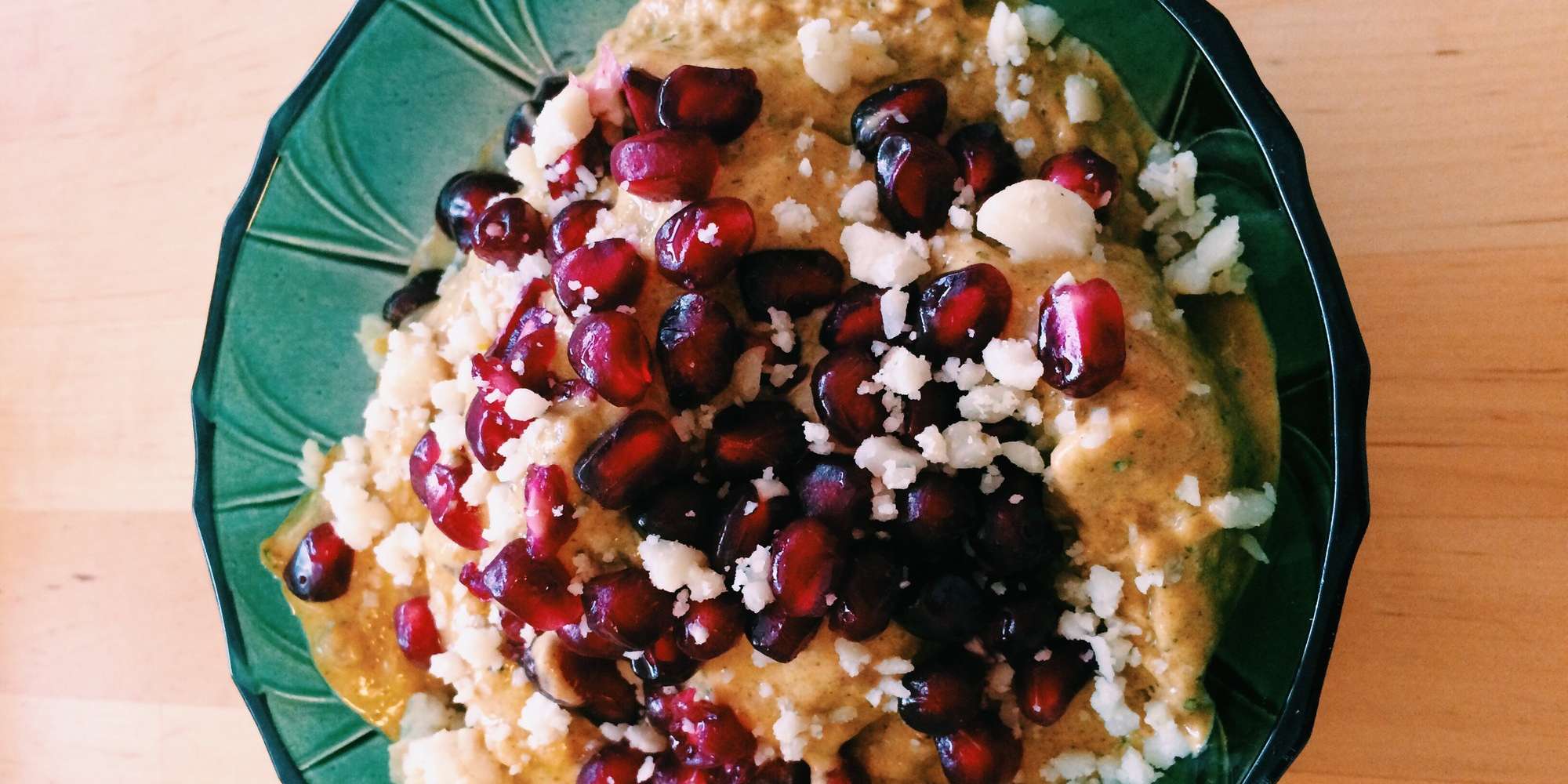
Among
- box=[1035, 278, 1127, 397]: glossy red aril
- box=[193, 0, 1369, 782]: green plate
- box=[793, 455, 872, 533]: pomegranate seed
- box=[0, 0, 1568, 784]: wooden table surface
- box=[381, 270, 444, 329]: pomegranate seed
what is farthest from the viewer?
box=[381, 270, 444, 329]: pomegranate seed

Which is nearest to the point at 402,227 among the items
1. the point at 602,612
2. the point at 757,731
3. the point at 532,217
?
the point at 532,217

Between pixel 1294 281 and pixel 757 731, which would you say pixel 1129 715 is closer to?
pixel 757 731

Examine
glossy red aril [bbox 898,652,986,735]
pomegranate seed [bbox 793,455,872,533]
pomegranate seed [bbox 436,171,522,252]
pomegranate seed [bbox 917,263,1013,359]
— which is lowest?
glossy red aril [bbox 898,652,986,735]

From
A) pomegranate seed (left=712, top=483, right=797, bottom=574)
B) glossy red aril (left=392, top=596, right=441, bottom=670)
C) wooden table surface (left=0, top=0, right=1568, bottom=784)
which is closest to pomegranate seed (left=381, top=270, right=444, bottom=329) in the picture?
glossy red aril (left=392, top=596, right=441, bottom=670)

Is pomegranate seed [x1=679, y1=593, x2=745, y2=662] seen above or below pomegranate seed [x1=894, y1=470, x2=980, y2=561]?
below

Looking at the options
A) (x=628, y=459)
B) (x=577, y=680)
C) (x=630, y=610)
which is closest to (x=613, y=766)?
(x=577, y=680)

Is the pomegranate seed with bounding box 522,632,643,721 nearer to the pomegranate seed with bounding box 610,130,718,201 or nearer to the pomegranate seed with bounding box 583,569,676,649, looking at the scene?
the pomegranate seed with bounding box 583,569,676,649

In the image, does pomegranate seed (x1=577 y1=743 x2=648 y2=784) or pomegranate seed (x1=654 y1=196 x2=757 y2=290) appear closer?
pomegranate seed (x1=654 y1=196 x2=757 y2=290)
